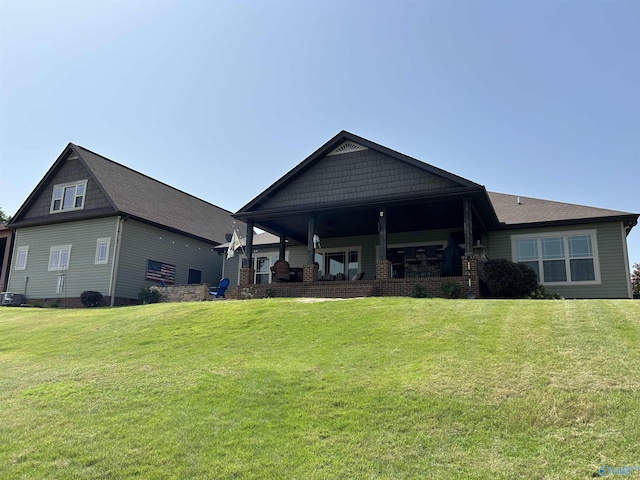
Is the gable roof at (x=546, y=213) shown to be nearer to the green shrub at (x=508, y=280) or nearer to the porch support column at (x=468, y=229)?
the green shrub at (x=508, y=280)

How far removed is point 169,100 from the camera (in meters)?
17.2

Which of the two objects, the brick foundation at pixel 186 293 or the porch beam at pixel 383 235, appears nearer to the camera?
the porch beam at pixel 383 235

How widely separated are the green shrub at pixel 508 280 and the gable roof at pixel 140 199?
1547 centimetres

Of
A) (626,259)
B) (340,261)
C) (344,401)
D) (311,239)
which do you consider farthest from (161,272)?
(626,259)

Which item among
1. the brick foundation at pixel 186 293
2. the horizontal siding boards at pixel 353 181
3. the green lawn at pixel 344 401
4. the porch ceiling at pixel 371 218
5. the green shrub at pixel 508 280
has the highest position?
the horizontal siding boards at pixel 353 181

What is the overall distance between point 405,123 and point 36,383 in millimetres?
13611

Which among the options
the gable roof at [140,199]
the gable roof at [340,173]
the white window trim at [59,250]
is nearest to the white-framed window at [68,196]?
the gable roof at [140,199]

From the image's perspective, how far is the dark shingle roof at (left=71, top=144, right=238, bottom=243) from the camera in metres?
22.9

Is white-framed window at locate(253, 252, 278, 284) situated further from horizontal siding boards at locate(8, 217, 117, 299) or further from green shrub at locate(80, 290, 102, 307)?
green shrub at locate(80, 290, 102, 307)

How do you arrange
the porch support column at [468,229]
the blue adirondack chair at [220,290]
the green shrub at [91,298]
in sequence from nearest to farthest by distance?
1. the porch support column at [468,229]
2. the blue adirondack chair at [220,290]
3. the green shrub at [91,298]

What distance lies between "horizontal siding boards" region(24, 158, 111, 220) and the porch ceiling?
8976mm

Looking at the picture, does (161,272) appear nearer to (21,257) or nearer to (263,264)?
(263,264)

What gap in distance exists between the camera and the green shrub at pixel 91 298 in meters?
20.7

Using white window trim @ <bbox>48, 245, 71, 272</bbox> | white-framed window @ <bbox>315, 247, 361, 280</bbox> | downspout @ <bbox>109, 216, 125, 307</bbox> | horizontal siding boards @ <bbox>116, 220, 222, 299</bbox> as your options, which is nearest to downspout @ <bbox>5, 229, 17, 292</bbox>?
white window trim @ <bbox>48, 245, 71, 272</bbox>
